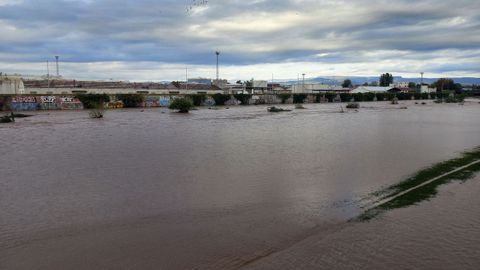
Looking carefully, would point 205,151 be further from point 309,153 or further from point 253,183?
point 253,183

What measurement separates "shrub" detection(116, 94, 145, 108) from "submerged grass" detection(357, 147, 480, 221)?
2293 inches

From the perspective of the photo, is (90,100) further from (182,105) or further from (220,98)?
(220,98)

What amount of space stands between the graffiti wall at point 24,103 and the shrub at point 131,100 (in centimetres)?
1307

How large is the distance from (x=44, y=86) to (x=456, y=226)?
93062mm

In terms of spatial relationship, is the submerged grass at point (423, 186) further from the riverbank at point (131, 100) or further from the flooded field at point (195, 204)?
the riverbank at point (131, 100)

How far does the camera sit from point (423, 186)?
43.5 ft

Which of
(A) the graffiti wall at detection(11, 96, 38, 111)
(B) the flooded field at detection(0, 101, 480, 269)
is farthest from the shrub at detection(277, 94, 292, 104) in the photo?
(B) the flooded field at detection(0, 101, 480, 269)

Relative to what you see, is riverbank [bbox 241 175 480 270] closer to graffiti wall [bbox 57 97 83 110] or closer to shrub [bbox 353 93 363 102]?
graffiti wall [bbox 57 97 83 110]

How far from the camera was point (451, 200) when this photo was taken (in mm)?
11562

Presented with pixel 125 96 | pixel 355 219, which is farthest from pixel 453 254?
pixel 125 96

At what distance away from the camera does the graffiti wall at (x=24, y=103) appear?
57.6 metres

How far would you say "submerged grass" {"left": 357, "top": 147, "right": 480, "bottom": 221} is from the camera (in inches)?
435

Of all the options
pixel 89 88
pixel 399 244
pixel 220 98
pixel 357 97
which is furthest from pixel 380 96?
pixel 399 244

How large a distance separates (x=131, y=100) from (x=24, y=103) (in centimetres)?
1643
